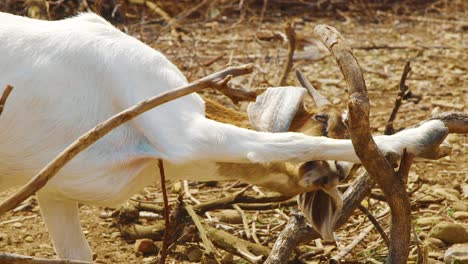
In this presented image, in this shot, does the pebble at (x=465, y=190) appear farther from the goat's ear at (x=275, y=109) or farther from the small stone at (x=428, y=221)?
the goat's ear at (x=275, y=109)

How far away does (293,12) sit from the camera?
10.3m

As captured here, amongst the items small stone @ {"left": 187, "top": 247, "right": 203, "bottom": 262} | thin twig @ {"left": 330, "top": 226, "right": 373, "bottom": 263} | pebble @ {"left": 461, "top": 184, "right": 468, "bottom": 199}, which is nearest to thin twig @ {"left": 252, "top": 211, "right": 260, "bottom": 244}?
small stone @ {"left": 187, "top": 247, "right": 203, "bottom": 262}

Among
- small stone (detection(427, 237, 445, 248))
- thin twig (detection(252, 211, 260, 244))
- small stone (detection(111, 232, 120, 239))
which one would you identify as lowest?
small stone (detection(111, 232, 120, 239))

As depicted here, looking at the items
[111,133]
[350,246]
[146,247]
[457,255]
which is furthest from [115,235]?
[457,255]

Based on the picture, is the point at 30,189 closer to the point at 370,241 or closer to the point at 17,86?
the point at 17,86

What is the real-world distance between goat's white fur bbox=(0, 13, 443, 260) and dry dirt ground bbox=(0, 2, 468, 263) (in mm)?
1118

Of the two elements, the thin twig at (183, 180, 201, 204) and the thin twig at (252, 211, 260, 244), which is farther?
the thin twig at (183, 180, 201, 204)

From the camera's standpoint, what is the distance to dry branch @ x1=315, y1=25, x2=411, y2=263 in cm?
308

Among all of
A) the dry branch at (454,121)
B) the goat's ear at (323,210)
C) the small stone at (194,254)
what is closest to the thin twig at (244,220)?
the small stone at (194,254)

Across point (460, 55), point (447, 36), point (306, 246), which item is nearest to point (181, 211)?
point (306, 246)

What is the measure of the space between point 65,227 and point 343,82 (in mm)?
4152

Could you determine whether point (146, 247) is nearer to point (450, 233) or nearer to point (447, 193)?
point (450, 233)

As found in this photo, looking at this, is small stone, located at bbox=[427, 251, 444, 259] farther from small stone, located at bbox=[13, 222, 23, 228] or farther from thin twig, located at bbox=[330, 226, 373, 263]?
small stone, located at bbox=[13, 222, 23, 228]

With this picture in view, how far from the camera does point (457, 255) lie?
14.1 feet
